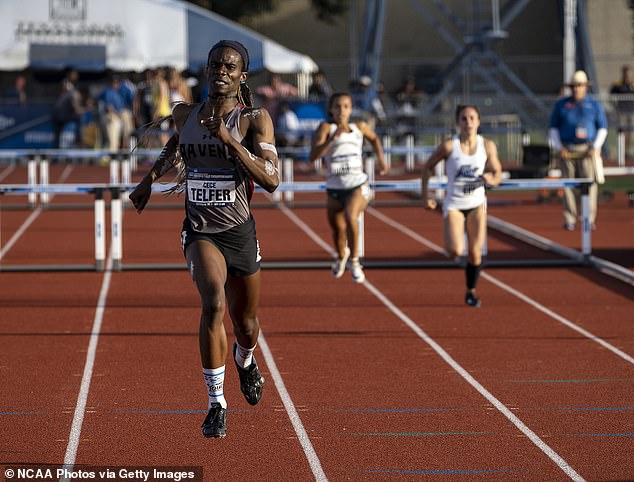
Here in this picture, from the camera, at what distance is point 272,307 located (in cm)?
1330

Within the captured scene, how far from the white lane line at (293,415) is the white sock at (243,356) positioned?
464mm

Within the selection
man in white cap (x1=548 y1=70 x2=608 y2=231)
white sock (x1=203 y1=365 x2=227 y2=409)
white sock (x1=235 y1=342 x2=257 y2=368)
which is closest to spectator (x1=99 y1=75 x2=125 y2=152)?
man in white cap (x1=548 y1=70 x2=608 y2=231)

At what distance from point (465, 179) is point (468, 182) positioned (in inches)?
1.6

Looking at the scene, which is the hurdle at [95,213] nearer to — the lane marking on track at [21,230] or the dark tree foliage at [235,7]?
the lane marking on track at [21,230]

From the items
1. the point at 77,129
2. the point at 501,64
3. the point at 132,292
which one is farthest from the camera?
the point at 501,64

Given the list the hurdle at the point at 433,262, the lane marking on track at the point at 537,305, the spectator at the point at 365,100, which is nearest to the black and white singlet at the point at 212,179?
the lane marking on track at the point at 537,305

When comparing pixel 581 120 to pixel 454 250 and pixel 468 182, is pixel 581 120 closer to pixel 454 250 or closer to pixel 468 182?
pixel 468 182

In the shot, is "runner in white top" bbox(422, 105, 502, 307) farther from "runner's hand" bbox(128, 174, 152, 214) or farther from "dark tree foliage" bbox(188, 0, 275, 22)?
"dark tree foliage" bbox(188, 0, 275, 22)

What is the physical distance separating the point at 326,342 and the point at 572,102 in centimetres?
849

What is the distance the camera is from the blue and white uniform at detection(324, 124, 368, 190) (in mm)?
13938

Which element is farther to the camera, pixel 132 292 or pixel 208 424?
pixel 132 292

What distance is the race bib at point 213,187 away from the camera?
24.7 ft

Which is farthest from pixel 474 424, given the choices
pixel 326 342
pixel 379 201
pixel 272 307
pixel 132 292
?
pixel 379 201

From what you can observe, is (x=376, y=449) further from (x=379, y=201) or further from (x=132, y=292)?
(x=379, y=201)
